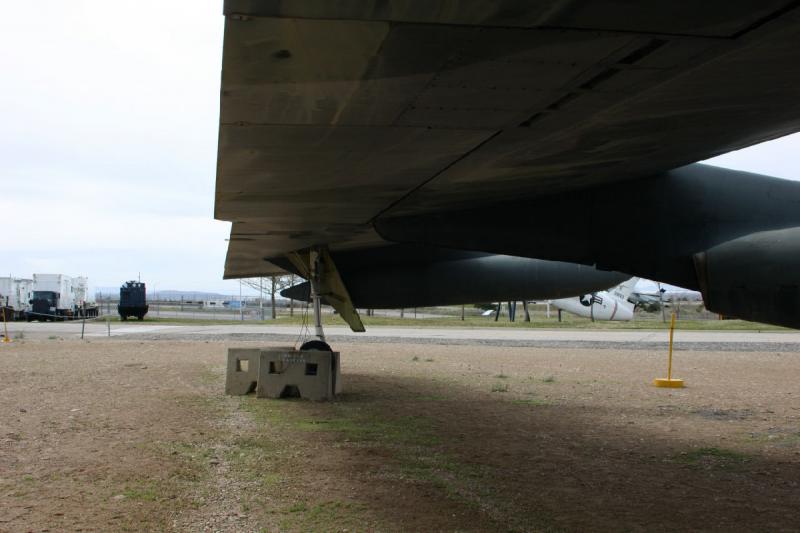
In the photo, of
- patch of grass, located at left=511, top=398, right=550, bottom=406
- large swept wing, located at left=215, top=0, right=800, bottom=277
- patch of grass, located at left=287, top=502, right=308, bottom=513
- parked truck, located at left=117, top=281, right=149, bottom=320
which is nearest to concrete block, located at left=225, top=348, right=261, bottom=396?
patch of grass, located at left=511, top=398, right=550, bottom=406

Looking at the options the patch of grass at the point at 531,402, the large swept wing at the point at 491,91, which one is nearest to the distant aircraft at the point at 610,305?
the patch of grass at the point at 531,402

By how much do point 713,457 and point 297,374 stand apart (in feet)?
19.9

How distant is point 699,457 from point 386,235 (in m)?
3.88

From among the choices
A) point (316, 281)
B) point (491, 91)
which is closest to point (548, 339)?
point (316, 281)

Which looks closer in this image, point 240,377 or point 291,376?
point 291,376

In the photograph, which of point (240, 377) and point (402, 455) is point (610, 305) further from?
point (402, 455)

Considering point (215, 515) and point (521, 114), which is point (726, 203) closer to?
point (521, 114)

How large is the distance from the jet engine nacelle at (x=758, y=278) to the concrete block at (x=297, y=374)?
21.9ft

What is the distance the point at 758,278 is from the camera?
4.88 m

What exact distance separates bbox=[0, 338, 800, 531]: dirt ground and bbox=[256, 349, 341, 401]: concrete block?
0.30m


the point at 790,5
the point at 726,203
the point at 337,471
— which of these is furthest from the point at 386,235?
the point at 790,5

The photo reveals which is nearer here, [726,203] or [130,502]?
[130,502]

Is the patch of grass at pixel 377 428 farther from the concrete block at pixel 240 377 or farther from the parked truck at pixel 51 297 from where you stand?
the parked truck at pixel 51 297

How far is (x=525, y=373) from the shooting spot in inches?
589
